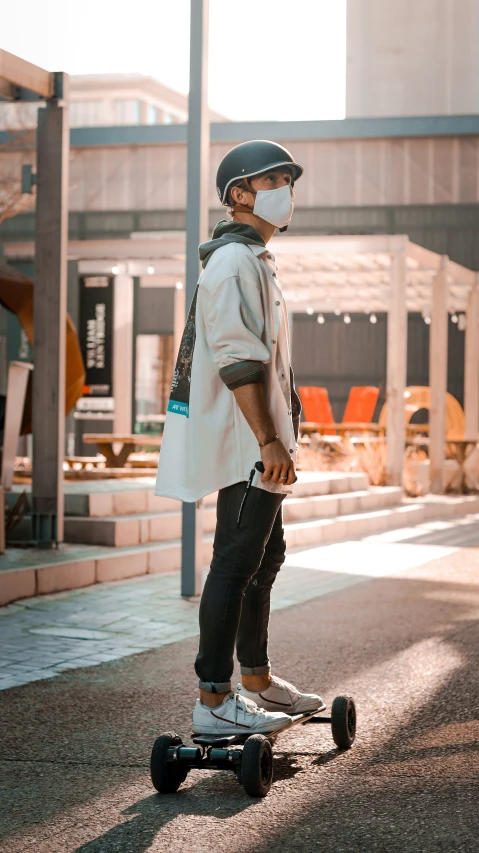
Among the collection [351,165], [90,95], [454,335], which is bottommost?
[454,335]

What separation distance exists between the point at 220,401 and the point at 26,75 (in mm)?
5553

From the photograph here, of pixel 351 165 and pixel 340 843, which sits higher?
pixel 351 165

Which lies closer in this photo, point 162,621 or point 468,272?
point 162,621

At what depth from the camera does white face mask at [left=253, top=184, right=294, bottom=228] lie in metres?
3.94

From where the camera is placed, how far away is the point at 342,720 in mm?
4137

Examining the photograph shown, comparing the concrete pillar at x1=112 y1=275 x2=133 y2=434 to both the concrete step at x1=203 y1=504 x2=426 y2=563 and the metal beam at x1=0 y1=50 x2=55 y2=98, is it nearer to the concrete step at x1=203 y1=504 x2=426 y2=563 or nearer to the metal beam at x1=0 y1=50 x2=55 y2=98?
the concrete step at x1=203 y1=504 x2=426 y2=563

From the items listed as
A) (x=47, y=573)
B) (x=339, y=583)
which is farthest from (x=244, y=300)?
(x=339, y=583)

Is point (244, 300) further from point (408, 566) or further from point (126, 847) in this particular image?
point (408, 566)

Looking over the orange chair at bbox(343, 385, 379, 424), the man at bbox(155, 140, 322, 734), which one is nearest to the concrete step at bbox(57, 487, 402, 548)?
the man at bbox(155, 140, 322, 734)

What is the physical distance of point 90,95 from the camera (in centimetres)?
8719

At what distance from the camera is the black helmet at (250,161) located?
392 centimetres

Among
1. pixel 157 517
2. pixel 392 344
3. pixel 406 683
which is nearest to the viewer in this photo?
pixel 406 683

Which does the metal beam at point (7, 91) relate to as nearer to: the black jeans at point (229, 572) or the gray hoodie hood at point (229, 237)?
the gray hoodie hood at point (229, 237)

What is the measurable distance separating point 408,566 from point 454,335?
17882 mm
